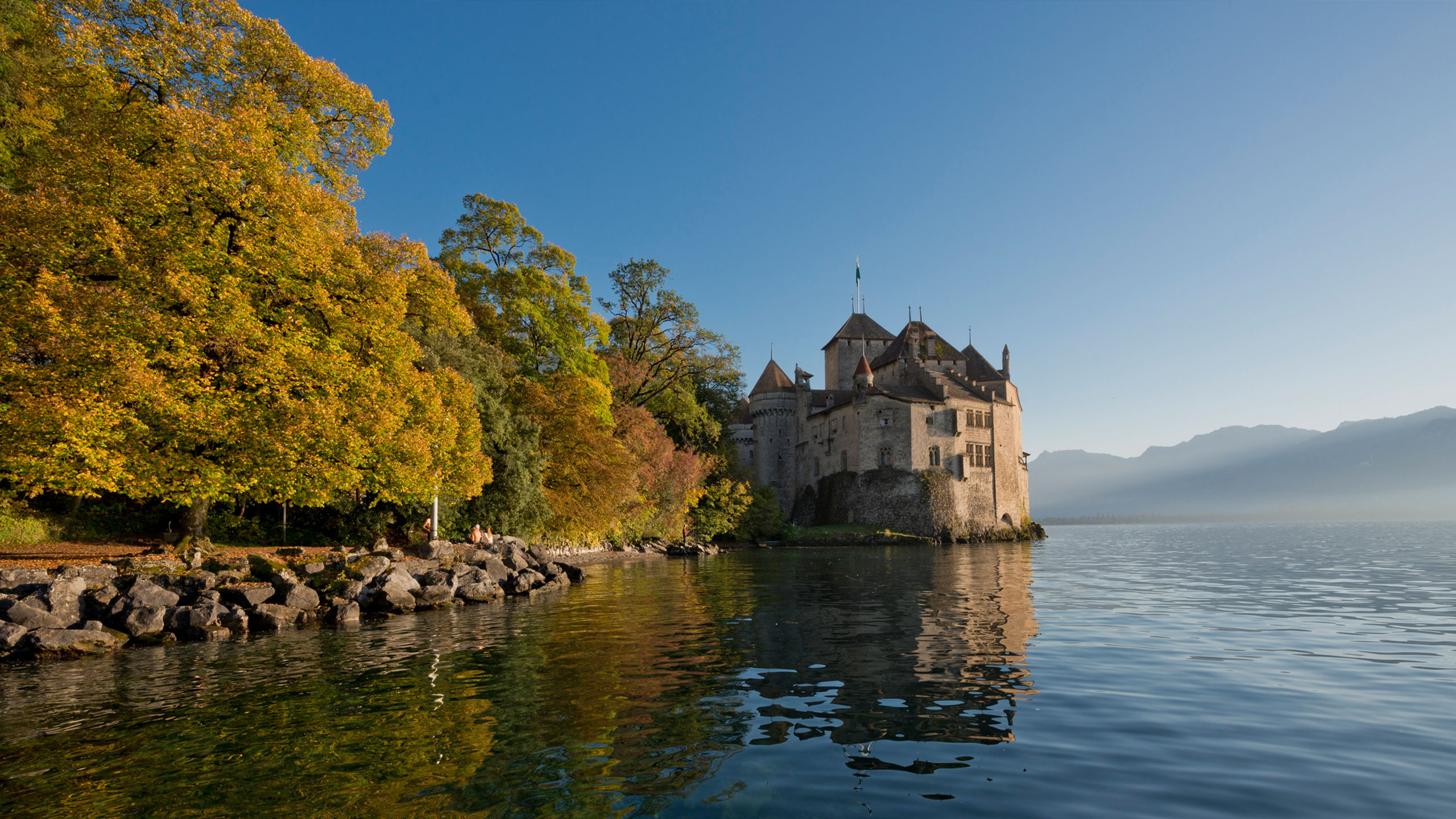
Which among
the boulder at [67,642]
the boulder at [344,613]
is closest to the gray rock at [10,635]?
the boulder at [67,642]

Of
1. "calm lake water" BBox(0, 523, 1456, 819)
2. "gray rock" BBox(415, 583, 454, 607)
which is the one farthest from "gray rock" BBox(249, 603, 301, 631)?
"gray rock" BBox(415, 583, 454, 607)

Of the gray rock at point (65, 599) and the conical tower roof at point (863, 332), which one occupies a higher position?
the conical tower roof at point (863, 332)

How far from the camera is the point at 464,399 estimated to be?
24.5 m

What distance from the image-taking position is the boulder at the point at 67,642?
1280cm

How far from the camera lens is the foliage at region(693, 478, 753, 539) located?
59688 mm

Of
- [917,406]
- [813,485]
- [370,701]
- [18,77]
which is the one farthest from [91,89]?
[813,485]

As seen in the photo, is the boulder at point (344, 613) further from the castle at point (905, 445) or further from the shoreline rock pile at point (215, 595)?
the castle at point (905, 445)

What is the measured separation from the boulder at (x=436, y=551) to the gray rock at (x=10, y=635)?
11204 mm

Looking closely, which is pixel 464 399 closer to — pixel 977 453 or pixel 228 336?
pixel 228 336

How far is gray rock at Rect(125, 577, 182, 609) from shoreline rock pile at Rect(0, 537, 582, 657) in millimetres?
21

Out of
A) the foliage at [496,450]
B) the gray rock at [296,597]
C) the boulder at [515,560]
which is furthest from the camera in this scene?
the foliage at [496,450]

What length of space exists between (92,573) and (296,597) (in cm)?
399

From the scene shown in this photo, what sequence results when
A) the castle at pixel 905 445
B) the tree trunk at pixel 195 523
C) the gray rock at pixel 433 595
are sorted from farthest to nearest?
the castle at pixel 905 445 → the tree trunk at pixel 195 523 → the gray rock at pixel 433 595

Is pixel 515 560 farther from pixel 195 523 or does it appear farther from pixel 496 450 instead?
pixel 195 523
